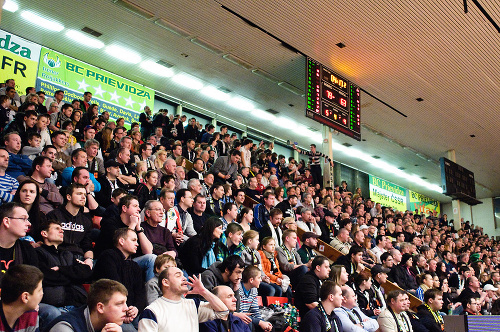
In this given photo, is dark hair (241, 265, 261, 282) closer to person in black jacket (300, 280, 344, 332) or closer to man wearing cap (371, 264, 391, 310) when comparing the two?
person in black jacket (300, 280, 344, 332)

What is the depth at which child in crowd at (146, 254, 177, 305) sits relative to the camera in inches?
146

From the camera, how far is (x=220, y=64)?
459 inches

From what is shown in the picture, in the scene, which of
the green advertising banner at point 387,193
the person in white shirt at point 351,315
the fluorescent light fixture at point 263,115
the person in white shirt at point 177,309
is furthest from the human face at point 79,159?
the green advertising banner at point 387,193

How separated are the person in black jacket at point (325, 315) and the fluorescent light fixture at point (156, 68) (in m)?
8.81

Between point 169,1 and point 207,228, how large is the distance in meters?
5.43

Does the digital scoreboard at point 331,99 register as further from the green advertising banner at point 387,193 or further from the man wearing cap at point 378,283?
the green advertising banner at point 387,193

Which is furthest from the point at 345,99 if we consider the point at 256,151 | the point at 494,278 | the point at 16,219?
the point at 16,219

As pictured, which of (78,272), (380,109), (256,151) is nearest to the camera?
(78,272)

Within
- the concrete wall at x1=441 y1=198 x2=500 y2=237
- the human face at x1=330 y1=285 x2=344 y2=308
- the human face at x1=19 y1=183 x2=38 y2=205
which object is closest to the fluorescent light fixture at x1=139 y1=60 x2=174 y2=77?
the human face at x1=19 y1=183 x2=38 y2=205

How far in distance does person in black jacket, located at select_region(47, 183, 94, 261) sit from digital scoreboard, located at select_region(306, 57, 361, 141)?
19.6 feet

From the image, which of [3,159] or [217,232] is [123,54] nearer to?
[3,159]

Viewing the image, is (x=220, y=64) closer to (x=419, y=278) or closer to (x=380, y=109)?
(x=380, y=109)

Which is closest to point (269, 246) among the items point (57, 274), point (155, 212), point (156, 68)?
point (155, 212)

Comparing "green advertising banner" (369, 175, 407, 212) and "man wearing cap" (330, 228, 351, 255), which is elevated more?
"green advertising banner" (369, 175, 407, 212)
